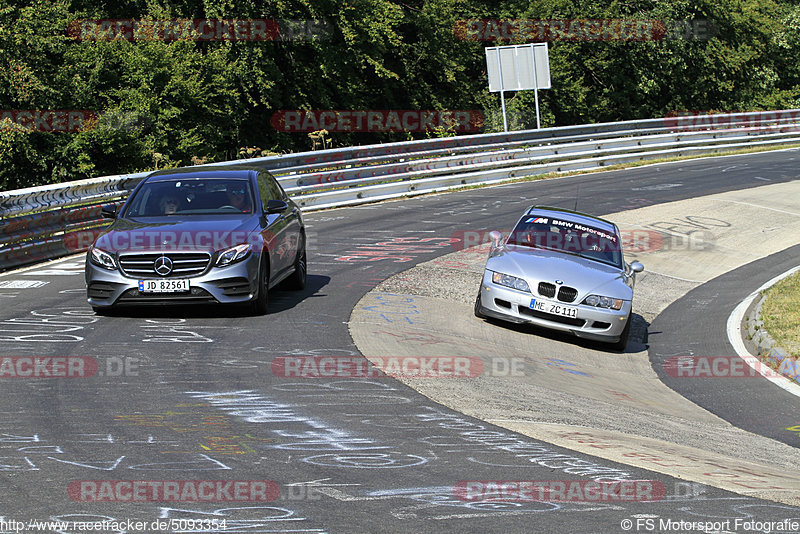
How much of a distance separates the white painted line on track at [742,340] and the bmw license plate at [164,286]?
6.70 m

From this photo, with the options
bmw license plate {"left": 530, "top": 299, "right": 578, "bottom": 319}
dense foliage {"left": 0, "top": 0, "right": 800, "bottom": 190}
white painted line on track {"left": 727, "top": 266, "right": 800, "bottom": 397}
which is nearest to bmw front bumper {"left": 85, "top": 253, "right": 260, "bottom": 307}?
bmw license plate {"left": 530, "top": 299, "right": 578, "bottom": 319}

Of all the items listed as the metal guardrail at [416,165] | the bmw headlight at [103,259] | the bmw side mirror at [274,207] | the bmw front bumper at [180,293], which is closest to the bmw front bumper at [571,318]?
the bmw side mirror at [274,207]

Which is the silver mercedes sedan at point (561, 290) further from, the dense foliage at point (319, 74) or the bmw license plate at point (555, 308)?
the dense foliage at point (319, 74)

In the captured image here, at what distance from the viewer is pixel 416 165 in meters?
25.2

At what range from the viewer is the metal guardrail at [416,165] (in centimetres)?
1500

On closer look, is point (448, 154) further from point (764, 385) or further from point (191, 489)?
point (191, 489)

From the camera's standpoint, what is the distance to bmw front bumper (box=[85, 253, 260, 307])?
1044 centimetres

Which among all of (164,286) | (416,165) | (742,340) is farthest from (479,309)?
(416,165)

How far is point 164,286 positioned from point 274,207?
189cm

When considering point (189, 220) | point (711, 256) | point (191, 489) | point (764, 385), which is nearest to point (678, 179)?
point (711, 256)

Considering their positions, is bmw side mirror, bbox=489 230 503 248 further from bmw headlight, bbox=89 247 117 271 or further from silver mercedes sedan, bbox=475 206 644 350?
bmw headlight, bbox=89 247 117 271

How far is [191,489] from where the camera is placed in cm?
551

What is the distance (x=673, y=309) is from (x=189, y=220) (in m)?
8.24

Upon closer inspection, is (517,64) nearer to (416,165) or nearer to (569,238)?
(416,165)
